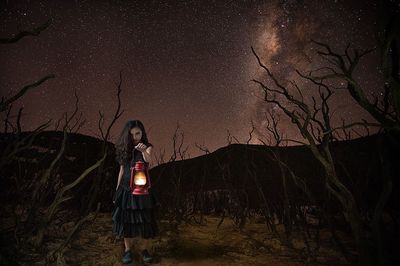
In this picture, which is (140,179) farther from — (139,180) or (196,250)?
(196,250)

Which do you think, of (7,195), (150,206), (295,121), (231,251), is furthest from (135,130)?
(7,195)

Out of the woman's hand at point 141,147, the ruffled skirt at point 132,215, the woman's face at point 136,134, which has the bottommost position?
the ruffled skirt at point 132,215

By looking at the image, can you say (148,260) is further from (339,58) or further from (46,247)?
(339,58)

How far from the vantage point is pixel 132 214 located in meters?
3.57

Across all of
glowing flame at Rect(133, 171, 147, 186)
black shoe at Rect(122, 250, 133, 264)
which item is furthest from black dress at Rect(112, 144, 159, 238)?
black shoe at Rect(122, 250, 133, 264)

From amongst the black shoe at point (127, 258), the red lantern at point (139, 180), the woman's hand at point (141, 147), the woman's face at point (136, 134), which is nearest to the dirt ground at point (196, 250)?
the black shoe at point (127, 258)

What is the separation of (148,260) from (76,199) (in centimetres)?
639

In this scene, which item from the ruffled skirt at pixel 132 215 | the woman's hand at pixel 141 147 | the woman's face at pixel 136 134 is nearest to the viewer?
the ruffled skirt at pixel 132 215

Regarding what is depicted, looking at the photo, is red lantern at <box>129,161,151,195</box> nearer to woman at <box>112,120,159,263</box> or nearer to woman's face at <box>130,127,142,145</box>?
woman at <box>112,120,159,263</box>

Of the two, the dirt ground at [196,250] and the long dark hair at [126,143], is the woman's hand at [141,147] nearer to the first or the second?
the long dark hair at [126,143]

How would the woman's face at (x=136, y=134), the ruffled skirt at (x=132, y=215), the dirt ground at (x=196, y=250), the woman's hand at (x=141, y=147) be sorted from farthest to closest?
1. the dirt ground at (x=196, y=250)
2. the woman's face at (x=136, y=134)
3. the woman's hand at (x=141, y=147)
4. the ruffled skirt at (x=132, y=215)

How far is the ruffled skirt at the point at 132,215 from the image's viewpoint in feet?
11.6

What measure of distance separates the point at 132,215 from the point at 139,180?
1.41 feet

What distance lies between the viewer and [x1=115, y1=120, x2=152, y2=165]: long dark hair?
3764 millimetres
